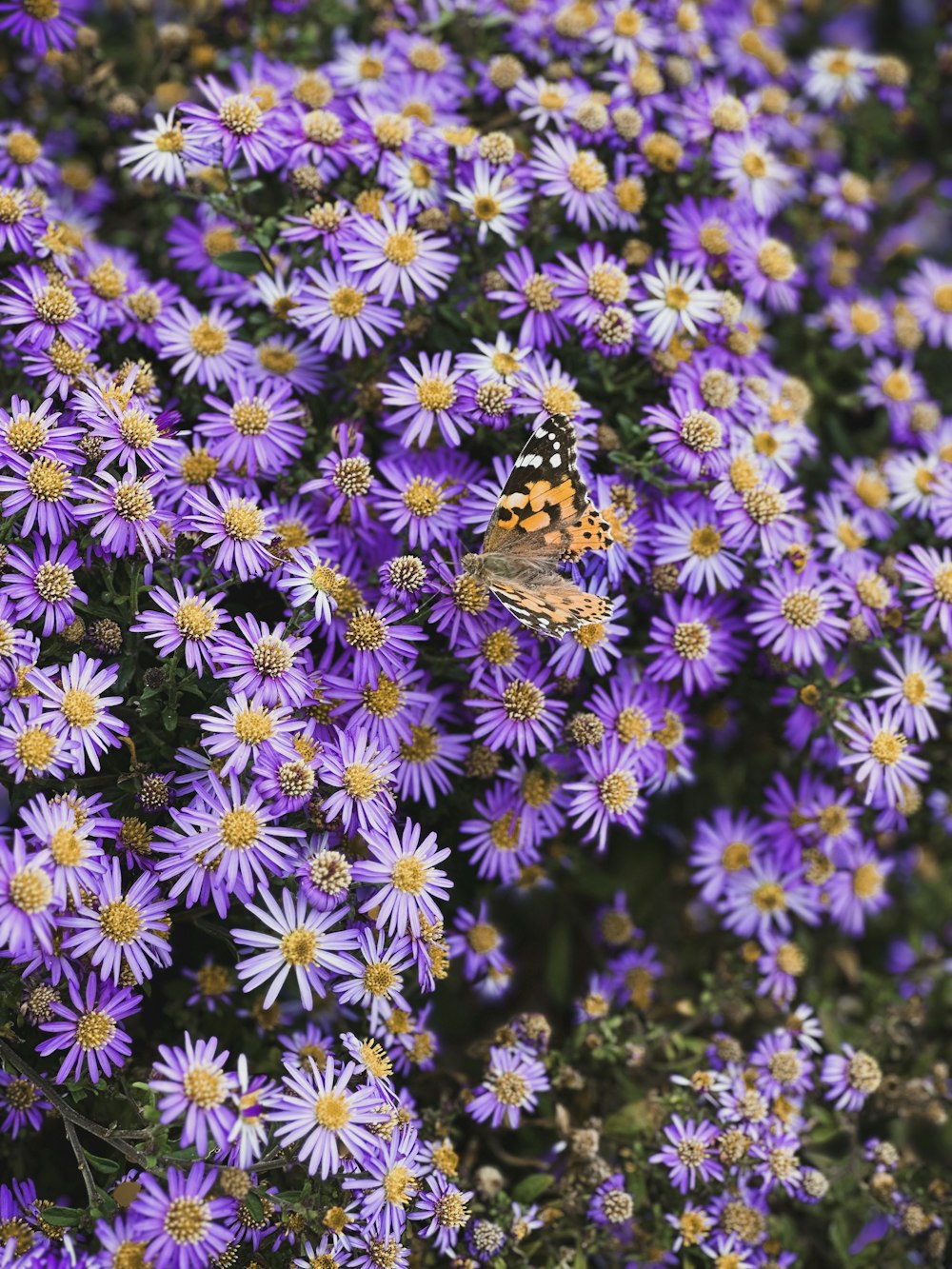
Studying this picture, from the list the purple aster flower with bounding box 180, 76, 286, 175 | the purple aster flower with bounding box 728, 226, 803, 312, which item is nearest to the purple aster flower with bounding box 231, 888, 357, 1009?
the purple aster flower with bounding box 180, 76, 286, 175

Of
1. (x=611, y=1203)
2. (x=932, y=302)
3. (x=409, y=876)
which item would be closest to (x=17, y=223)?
(x=409, y=876)

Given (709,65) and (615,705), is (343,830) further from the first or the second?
(709,65)

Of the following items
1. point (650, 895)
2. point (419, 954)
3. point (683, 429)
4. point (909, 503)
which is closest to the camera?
point (419, 954)

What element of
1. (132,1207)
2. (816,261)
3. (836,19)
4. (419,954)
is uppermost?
(836,19)

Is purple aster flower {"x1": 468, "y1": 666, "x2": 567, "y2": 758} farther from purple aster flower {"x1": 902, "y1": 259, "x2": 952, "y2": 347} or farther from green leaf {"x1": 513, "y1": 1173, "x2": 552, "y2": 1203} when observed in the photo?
purple aster flower {"x1": 902, "y1": 259, "x2": 952, "y2": 347}

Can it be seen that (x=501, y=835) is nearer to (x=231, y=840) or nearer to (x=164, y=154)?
(x=231, y=840)

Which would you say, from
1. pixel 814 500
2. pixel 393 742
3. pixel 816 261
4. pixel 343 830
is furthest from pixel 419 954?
pixel 816 261
